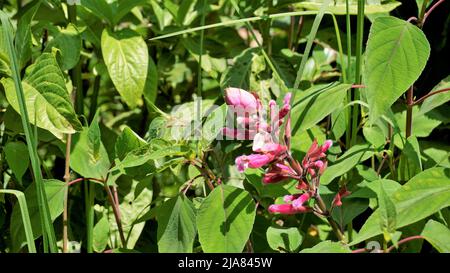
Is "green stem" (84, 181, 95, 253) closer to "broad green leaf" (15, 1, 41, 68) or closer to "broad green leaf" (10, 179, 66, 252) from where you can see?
"broad green leaf" (10, 179, 66, 252)

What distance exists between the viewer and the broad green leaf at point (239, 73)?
5.53ft

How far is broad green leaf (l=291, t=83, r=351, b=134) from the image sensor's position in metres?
1.24

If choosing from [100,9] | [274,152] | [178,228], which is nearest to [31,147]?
[178,228]

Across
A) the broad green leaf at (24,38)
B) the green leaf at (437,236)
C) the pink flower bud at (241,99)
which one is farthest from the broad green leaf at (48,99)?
the green leaf at (437,236)

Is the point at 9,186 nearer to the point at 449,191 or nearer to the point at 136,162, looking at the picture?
the point at 136,162

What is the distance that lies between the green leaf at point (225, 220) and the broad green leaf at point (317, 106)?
16 centimetres

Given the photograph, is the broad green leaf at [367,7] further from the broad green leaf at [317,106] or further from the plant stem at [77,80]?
the plant stem at [77,80]

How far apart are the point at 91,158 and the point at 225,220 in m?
0.35

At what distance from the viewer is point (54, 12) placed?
1791mm

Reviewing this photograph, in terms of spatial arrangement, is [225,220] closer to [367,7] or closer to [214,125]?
[214,125]

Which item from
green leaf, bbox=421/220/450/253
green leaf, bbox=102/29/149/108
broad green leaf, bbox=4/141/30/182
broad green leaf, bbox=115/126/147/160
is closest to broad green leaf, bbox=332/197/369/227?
green leaf, bbox=421/220/450/253

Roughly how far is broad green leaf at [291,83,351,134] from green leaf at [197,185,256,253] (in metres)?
0.16

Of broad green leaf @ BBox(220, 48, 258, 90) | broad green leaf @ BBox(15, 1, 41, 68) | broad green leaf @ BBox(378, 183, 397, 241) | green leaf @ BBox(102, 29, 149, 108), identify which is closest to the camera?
broad green leaf @ BBox(378, 183, 397, 241)
